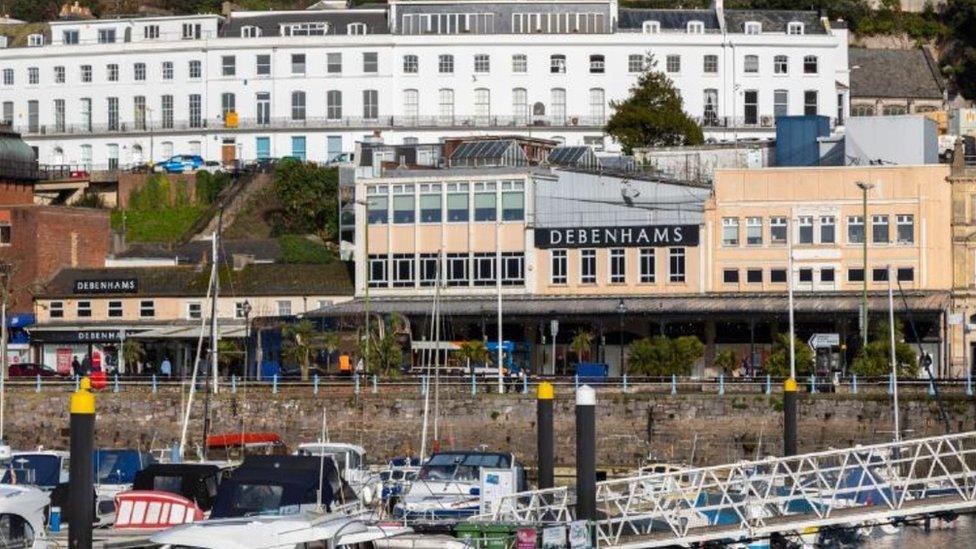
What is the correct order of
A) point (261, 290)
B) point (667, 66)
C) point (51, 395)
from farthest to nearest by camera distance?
1. point (667, 66)
2. point (261, 290)
3. point (51, 395)

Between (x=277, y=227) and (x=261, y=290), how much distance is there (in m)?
15.8

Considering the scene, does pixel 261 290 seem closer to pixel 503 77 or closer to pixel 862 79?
pixel 503 77

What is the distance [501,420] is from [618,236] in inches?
620

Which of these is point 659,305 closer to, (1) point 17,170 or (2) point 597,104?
(1) point 17,170

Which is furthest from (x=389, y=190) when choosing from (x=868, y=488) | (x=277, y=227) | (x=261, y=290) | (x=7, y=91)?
(x=868, y=488)

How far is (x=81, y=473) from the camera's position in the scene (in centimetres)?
3681

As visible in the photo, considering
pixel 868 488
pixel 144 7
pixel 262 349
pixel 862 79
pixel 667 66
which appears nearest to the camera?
pixel 868 488

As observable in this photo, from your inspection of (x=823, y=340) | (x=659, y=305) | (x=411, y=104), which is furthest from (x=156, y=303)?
(x=411, y=104)

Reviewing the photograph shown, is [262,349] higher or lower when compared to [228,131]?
lower

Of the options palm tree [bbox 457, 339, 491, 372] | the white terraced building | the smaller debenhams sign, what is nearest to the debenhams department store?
palm tree [bbox 457, 339, 491, 372]

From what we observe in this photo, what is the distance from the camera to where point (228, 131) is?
120000mm

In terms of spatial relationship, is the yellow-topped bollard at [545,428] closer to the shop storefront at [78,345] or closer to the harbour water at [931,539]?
the harbour water at [931,539]

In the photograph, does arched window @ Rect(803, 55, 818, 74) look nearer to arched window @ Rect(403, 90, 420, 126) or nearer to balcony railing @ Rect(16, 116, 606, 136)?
balcony railing @ Rect(16, 116, 606, 136)

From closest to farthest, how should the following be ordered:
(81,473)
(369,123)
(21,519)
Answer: (81,473) → (21,519) → (369,123)
